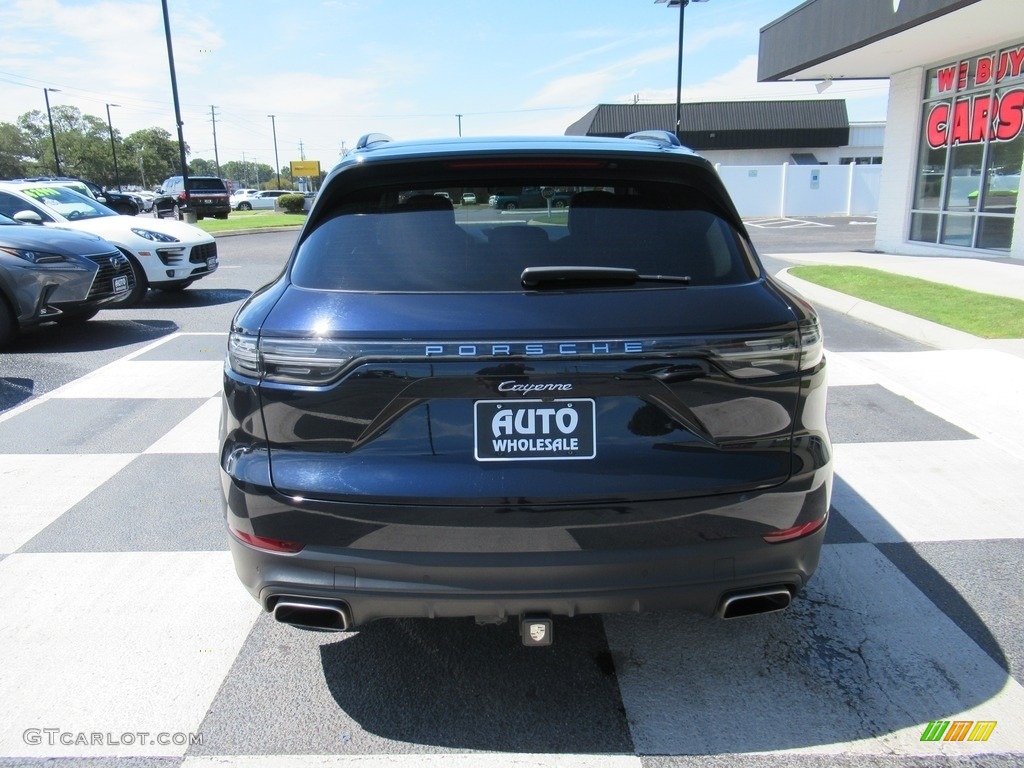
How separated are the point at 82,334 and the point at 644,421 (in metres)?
8.59

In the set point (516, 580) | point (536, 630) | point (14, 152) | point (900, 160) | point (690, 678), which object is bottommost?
point (690, 678)

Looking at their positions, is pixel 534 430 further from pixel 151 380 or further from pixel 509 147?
pixel 151 380

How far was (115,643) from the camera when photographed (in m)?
3.00

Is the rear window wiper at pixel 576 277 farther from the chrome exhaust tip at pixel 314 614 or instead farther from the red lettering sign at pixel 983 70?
the red lettering sign at pixel 983 70

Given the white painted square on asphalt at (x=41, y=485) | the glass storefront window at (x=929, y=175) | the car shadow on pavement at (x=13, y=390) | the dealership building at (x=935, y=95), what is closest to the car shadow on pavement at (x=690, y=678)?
the white painted square on asphalt at (x=41, y=485)

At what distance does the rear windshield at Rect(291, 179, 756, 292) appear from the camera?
2412 millimetres

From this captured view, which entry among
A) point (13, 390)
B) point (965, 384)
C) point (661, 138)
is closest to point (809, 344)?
point (661, 138)

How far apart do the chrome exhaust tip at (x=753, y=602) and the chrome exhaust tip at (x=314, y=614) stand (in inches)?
44.4

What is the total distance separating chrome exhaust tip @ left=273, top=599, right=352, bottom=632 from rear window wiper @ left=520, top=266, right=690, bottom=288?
1.12 m

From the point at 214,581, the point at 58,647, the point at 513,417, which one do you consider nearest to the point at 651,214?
the point at 513,417

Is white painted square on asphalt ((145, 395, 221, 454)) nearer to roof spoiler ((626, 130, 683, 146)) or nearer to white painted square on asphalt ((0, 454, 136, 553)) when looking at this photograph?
white painted square on asphalt ((0, 454, 136, 553))

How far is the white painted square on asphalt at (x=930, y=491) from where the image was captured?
3938 millimetres

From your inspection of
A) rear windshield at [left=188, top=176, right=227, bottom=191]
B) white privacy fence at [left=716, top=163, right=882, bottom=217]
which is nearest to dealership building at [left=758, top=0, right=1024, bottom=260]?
white privacy fence at [left=716, top=163, right=882, bottom=217]

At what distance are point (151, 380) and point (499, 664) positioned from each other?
5174 millimetres
